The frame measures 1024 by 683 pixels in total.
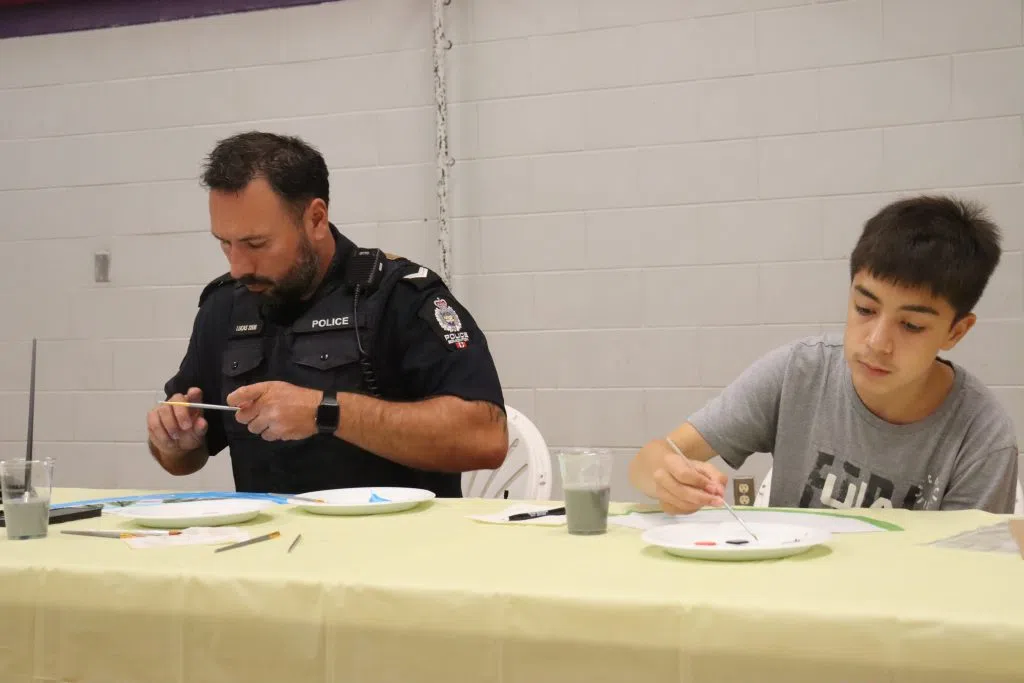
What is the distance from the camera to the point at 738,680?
920mm

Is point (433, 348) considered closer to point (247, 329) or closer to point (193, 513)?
point (247, 329)

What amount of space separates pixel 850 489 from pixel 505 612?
941 millimetres

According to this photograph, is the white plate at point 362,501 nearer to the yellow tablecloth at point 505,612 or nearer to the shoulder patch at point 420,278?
the yellow tablecloth at point 505,612

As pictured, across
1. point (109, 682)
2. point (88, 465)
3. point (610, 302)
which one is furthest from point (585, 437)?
point (109, 682)

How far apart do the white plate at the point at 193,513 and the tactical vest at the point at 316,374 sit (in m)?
0.46

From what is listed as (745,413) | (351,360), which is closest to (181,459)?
(351,360)

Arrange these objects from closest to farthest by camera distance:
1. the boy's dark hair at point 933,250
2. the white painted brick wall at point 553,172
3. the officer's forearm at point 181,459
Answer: the boy's dark hair at point 933,250 → the officer's forearm at point 181,459 → the white painted brick wall at point 553,172

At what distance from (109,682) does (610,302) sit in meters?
2.44

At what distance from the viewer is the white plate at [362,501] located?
60.9 inches

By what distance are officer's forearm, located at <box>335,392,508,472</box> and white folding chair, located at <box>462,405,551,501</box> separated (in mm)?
209

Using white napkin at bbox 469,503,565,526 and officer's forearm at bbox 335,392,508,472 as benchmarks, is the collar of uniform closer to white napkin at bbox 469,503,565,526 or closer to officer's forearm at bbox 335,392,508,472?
officer's forearm at bbox 335,392,508,472

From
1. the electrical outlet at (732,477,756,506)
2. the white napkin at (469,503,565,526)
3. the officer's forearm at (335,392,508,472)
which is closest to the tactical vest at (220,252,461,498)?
the officer's forearm at (335,392,508,472)

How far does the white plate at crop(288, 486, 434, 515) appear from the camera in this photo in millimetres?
1548

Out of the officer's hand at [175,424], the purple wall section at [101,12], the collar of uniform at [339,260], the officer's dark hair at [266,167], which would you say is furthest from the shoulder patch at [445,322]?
the purple wall section at [101,12]
